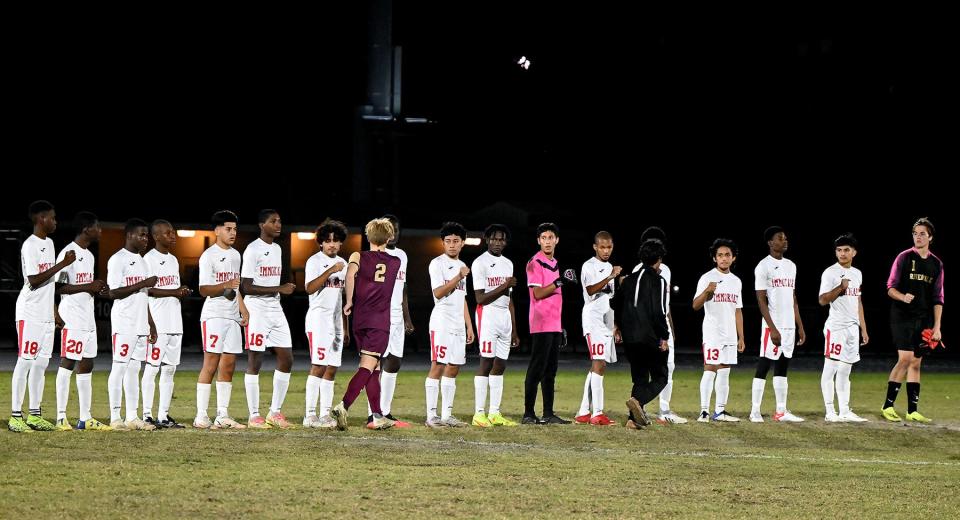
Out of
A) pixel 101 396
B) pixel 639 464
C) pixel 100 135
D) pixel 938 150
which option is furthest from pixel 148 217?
pixel 639 464

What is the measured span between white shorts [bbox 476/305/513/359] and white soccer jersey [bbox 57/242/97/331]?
13.6ft

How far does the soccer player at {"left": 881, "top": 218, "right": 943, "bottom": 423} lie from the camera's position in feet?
49.3

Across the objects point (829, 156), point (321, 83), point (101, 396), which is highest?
point (321, 83)

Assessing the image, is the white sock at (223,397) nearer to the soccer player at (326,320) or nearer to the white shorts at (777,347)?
the soccer player at (326,320)

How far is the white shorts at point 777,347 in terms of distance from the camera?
14.6 metres

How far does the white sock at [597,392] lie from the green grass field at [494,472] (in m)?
0.31

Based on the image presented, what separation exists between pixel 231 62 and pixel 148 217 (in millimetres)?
9534

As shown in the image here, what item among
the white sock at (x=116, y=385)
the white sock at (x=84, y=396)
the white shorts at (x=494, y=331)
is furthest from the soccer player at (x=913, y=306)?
→ the white sock at (x=84, y=396)

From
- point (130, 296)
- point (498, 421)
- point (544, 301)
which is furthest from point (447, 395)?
point (130, 296)

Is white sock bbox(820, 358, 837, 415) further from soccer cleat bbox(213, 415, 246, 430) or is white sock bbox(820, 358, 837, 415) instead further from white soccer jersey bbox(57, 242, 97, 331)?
white soccer jersey bbox(57, 242, 97, 331)

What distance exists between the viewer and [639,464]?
10.5m

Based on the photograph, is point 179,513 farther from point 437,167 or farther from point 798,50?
point 437,167

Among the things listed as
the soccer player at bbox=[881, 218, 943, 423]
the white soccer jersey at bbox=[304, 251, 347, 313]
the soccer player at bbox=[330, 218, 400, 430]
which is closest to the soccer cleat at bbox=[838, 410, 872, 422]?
the soccer player at bbox=[881, 218, 943, 423]

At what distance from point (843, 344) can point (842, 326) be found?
0.23m
